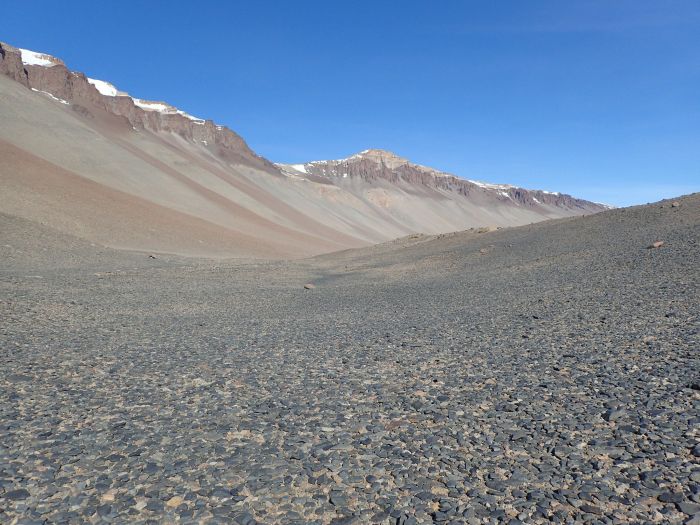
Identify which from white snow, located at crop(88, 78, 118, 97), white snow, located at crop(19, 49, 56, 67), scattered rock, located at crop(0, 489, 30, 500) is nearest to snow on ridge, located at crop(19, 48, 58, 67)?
white snow, located at crop(19, 49, 56, 67)

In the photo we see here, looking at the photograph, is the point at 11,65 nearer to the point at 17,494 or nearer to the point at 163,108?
the point at 163,108

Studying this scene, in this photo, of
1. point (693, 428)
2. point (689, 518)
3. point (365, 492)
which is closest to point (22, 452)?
point (365, 492)

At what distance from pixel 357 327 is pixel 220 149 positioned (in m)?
137

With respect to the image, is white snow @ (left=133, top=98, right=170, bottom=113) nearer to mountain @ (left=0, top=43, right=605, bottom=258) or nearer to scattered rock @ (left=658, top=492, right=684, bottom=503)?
mountain @ (left=0, top=43, right=605, bottom=258)

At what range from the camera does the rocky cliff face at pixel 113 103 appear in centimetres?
10569

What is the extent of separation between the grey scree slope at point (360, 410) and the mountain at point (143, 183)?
3382cm

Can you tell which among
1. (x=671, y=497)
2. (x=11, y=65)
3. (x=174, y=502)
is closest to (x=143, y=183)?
(x=11, y=65)

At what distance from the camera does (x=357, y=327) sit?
11.3 meters

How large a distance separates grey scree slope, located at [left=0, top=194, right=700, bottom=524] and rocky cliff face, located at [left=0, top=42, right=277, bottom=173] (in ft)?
360

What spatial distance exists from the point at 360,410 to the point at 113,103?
446ft

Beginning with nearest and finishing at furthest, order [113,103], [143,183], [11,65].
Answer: [143,183] < [11,65] < [113,103]

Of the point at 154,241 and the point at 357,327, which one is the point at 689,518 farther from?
the point at 154,241

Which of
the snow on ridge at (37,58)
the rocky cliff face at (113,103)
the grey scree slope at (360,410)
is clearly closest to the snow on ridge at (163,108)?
the rocky cliff face at (113,103)

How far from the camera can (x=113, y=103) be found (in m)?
123
